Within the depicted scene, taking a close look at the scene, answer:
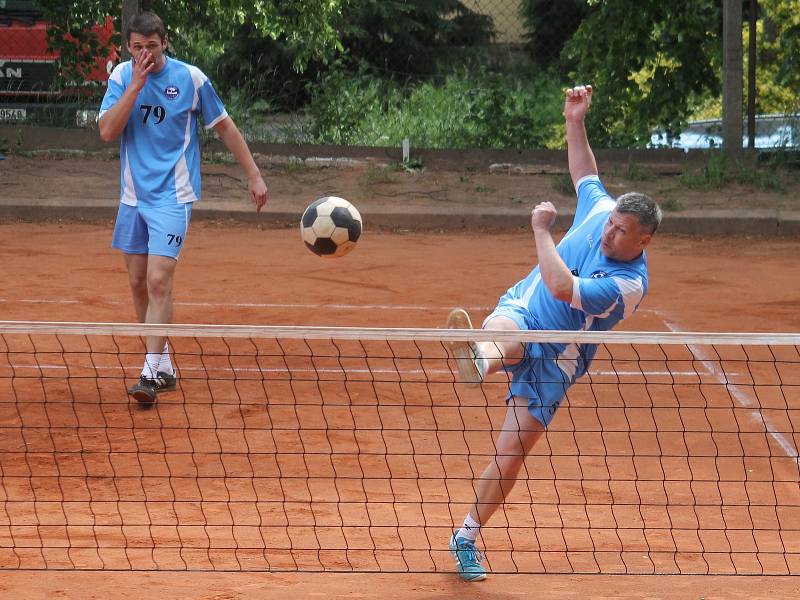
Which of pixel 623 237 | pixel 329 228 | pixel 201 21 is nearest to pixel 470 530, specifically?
pixel 623 237

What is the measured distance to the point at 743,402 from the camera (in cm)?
715

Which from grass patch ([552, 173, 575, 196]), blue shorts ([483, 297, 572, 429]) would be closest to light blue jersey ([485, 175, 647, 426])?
blue shorts ([483, 297, 572, 429])

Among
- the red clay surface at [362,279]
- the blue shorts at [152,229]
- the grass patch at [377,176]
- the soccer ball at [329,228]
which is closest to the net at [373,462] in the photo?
the soccer ball at [329,228]

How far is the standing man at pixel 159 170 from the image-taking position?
6887 mm

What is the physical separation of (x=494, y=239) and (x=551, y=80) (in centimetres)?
862

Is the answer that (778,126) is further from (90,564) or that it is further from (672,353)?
(90,564)

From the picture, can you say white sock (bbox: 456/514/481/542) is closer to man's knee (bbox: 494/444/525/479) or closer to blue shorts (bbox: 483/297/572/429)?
man's knee (bbox: 494/444/525/479)

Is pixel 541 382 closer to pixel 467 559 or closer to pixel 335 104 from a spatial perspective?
pixel 467 559

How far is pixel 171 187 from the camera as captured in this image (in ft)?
22.9

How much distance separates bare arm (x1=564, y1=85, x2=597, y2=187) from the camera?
5.28 meters

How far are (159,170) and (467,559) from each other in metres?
3.31

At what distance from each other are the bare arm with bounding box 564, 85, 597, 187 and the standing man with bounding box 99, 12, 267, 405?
256 centimetres

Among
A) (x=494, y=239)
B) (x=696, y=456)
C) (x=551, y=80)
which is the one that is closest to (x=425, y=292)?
(x=494, y=239)

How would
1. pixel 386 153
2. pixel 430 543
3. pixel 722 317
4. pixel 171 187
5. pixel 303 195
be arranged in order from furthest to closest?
pixel 386 153, pixel 303 195, pixel 722 317, pixel 171 187, pixel 430 543
